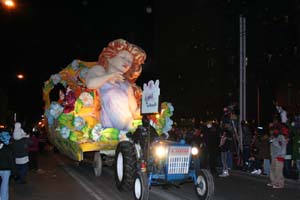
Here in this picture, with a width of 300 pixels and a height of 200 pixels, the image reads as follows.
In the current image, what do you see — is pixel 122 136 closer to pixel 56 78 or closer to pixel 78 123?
pixel 78 123

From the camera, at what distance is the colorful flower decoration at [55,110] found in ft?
49.5

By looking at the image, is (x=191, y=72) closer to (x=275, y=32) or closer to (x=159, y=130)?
(x=275, y=32)

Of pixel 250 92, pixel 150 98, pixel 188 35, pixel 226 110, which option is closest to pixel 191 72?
pixel 188 35

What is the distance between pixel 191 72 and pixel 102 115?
125 feet

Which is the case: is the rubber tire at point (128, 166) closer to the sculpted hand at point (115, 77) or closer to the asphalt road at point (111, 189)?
the asphalt road at point (111, 189)

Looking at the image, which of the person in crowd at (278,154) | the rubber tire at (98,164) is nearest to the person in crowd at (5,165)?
the rubber tire at (98,164)

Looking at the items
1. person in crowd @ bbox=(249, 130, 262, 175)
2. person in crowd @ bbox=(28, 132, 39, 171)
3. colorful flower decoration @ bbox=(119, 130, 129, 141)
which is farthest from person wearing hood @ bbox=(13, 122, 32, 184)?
person in crowd @ bbox=(249, 130, 262, 175)

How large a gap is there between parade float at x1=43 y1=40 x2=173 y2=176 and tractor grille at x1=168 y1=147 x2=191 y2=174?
4097 mm

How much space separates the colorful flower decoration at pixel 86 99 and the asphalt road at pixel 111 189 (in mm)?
2505

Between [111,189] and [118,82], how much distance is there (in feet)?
14.7

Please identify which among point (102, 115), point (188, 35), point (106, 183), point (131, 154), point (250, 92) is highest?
point (188, 35)

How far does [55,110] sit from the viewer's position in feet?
49.8

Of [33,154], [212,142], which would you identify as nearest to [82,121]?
[33,154]

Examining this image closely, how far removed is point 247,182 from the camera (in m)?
13.1
